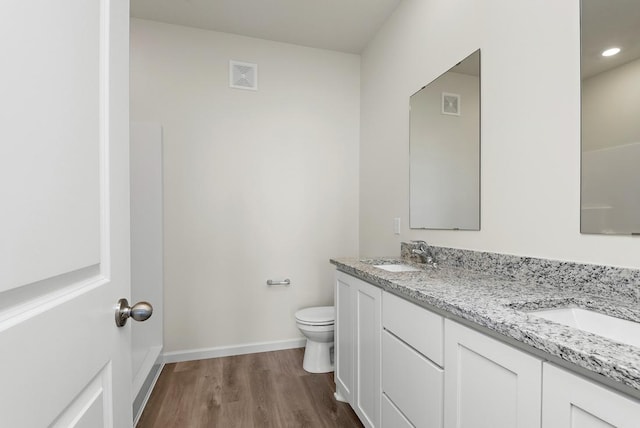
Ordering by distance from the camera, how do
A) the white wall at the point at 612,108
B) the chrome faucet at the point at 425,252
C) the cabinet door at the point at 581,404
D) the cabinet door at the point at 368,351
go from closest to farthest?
the cabinet door at the point at 581,404, the white wall at the point at 612,108, the cabinet door at the point at 368,351, the chrome faucet at the point at 425,252

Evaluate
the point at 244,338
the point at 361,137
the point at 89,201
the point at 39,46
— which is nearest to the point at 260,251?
the point at 244,338

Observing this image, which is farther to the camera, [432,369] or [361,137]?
[361,137]

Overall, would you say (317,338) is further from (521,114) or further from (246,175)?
(521,114)

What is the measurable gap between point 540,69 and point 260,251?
222 cm

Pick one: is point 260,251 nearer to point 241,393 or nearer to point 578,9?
point 241,393

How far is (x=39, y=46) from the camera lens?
0.47 metres

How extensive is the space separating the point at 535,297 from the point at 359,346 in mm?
947

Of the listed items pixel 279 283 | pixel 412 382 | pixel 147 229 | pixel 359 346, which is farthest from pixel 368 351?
pixel 147 229

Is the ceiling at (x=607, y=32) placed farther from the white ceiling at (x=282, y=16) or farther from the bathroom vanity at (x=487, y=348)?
the white ceiling at (x=282, y=16)

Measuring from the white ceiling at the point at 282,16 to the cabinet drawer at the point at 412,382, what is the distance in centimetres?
227

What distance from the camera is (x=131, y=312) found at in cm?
78

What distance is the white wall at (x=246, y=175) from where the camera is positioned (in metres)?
2.53

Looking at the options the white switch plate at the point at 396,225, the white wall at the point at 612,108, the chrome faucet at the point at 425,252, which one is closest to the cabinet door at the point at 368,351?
the chrome faucet at the point at 425,252

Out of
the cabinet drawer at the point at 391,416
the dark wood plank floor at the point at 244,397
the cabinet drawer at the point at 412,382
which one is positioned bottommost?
the dark wood plank floor at the point at 244,397
